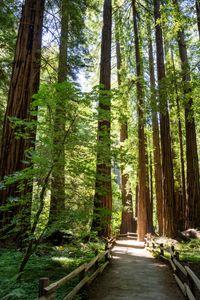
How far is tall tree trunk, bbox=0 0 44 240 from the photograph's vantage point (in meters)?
8.05

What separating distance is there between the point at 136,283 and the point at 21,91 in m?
5.84

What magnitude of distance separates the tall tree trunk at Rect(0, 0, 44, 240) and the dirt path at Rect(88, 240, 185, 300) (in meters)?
2.96

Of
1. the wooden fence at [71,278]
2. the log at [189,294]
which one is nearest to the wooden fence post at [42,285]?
the wooden fence at [71,278]

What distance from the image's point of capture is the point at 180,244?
11812 mm

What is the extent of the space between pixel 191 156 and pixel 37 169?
1113cm

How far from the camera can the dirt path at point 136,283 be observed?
587 centimetres

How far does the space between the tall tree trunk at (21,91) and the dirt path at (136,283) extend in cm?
296

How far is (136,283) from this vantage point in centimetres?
687

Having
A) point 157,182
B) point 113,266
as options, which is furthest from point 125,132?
point 113,266

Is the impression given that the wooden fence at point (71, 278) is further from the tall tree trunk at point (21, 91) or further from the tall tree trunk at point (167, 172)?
the tall tree trunk at point (167, 172)

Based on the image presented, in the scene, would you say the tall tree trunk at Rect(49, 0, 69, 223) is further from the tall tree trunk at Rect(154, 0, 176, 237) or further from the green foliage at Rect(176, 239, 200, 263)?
the tall tree trunk at Rect(154, 0, 176, 237)

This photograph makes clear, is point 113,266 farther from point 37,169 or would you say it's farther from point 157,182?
point 157,182

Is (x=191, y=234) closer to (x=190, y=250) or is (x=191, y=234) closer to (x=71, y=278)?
(x=190, y=250)

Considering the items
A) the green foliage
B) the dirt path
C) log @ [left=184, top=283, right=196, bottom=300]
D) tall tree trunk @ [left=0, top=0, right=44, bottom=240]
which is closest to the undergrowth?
the dirt path
